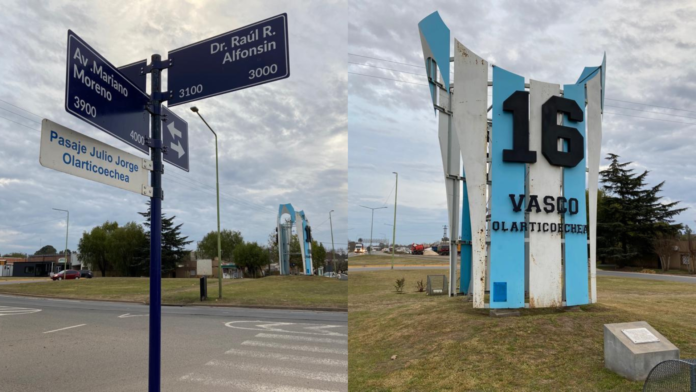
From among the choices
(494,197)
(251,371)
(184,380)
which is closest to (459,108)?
(494,197)

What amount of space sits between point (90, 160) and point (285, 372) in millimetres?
5313

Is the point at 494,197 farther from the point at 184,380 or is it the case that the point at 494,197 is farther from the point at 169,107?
the point at 169,107

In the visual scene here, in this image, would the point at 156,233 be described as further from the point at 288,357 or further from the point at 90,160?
the point at 288,357

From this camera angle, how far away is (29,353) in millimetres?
9383

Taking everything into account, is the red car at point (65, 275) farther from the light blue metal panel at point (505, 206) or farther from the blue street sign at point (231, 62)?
the blue street sign at point (231, 62)

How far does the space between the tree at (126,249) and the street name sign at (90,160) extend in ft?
234

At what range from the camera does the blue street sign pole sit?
12.0 feet

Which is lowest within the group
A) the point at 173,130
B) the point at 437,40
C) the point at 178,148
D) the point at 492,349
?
the point at 492,349

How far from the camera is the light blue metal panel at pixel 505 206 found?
9969 mm

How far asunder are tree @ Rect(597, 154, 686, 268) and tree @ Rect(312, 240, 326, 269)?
49.8 m

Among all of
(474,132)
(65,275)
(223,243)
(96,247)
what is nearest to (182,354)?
(474,132)

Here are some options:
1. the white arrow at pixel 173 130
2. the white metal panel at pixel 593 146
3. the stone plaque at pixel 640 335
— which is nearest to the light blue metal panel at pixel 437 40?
→ the white metal panel at pixel 593 146

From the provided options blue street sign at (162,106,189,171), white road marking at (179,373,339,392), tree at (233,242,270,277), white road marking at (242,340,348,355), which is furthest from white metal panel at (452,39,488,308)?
tree at (233,242,270,277)

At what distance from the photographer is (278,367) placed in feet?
26.4
